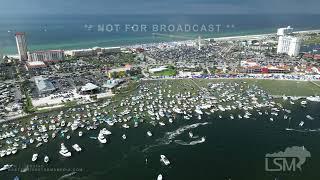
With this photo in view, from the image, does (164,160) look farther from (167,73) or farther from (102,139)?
(167,73)

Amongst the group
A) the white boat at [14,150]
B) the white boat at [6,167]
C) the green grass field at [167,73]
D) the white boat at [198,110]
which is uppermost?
the green grass field at [167,73]

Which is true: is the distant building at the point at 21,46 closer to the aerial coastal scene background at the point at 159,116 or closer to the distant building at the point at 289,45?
the aerial coastal scene background at the point at 159,116

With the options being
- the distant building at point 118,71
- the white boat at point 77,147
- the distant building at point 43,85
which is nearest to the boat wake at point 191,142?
the white boat at point 77,147

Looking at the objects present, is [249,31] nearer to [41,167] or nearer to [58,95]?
[58,95]

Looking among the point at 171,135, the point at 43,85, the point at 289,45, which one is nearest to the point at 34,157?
the point at 171,135

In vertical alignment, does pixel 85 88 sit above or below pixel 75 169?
above

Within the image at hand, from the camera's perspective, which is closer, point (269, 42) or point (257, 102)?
point (257, 102)

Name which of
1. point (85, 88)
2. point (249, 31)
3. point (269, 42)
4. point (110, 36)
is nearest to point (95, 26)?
point (110, 36)
